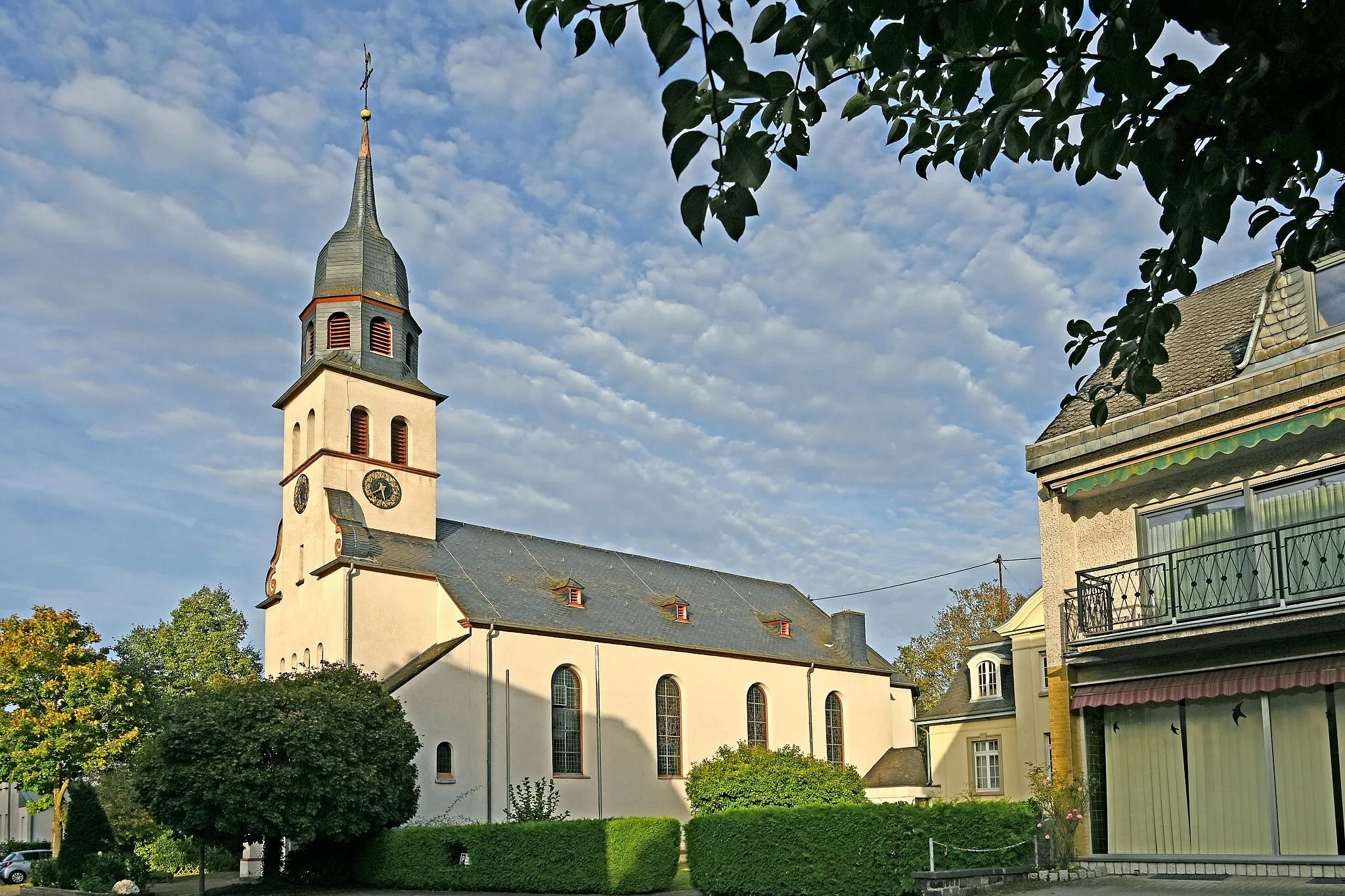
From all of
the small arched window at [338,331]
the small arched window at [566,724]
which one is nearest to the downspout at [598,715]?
the small arched window at [566,724]

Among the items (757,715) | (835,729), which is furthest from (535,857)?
(835,729)

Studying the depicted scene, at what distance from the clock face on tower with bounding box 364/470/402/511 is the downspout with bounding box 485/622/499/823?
566cm

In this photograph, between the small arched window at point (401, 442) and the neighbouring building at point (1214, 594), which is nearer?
the neighbouring building at point (1214, 594)

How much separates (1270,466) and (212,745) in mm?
20609

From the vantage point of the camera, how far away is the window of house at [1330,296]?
1489 cm

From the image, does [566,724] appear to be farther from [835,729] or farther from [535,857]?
[835,729]

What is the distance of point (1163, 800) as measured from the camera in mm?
15258

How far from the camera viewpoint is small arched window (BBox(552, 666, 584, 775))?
3431 cm

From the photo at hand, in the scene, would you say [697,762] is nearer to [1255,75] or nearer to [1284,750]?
[1284,750]

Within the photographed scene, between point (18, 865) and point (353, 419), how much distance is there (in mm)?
20546

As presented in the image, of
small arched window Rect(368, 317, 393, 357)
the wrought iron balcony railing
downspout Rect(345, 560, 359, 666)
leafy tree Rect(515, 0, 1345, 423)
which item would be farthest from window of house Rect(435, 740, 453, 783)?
leafy tree Rect(515, 0, 1345, 423)

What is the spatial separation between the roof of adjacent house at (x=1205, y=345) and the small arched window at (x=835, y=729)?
2642cm

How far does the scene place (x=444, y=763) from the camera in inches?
1242

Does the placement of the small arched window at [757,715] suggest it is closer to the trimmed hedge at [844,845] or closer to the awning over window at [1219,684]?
the trimmed hedge at [844,845]
